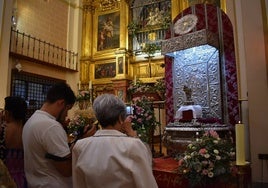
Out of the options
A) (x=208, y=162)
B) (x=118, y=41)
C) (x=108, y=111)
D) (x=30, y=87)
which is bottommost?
(x=208, y=162)

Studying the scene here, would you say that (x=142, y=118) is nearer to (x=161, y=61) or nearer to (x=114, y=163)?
(x=114, y=163)

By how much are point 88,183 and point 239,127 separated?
1.12 m

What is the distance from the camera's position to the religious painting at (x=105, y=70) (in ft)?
34.8

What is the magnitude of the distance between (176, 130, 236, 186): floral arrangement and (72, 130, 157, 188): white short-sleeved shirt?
59.6 inches

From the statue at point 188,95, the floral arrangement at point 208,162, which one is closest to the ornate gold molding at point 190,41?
the statue at point 188,95

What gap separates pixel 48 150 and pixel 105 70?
9.22 metres

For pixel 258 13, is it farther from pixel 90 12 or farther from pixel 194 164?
pixel 90 12

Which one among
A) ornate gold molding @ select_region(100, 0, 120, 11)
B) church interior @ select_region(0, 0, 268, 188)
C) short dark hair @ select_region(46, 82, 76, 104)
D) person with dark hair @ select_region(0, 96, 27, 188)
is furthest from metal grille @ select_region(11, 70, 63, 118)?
short dark hair @ select_region(46, 82, 76, 104)

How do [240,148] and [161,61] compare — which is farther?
[161,61]

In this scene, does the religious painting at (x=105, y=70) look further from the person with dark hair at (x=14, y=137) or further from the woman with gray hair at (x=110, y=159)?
the woman with gray hair at (x=110, y=159)

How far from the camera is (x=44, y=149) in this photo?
1.74 meters

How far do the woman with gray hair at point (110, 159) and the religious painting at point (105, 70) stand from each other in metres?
9.10

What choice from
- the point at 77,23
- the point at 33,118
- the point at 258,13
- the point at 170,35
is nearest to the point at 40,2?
the point at 77,23

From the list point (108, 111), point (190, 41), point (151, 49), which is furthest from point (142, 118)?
point (151, 49)
